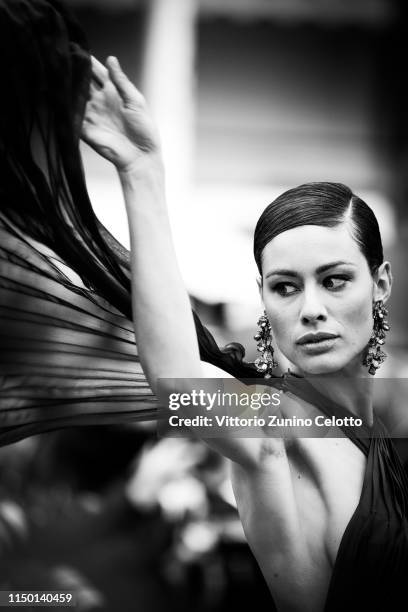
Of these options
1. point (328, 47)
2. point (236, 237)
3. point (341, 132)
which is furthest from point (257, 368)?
point (328, 47)

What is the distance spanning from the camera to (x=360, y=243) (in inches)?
36.5

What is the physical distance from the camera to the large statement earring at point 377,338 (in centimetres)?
94

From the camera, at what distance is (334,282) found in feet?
3.01

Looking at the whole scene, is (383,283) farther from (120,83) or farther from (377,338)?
(120,83)

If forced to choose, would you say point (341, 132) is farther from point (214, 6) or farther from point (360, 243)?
point (360, 243)

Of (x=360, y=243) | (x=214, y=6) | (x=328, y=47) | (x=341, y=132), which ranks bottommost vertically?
(x=360, y=243)

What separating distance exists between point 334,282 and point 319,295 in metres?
0.02

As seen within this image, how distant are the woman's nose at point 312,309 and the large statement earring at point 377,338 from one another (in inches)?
3.1

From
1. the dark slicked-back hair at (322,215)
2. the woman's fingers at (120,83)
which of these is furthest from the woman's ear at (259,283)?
the woman's fingers at (120,83)

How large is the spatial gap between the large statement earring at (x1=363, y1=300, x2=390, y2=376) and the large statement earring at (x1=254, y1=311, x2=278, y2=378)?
0.12m

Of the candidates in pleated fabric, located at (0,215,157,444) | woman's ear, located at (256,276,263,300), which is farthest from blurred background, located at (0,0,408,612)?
pleated fabric, located at (0,215,157,444)

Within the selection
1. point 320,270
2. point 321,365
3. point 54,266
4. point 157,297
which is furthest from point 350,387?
point 54,266

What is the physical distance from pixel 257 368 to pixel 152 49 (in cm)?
180

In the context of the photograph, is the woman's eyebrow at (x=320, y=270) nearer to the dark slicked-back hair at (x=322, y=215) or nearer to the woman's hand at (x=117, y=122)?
the dark slicked-back hair at (x=322, y=215)
